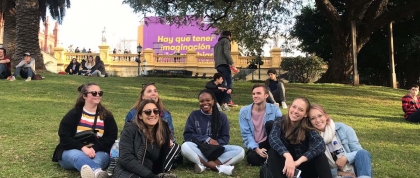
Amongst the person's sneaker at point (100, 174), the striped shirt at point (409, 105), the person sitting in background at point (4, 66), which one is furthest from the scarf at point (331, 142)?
the person sitting in background at point (4, 66)

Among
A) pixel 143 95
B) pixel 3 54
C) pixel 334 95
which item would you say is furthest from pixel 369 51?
pixel 143 95

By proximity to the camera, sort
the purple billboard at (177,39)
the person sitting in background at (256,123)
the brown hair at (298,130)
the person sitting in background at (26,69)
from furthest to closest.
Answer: the purple billboard at (177,39) < the person sitting in background at (26,69) < the person sitting in background at (256,123) < the brown hair at (298,130)

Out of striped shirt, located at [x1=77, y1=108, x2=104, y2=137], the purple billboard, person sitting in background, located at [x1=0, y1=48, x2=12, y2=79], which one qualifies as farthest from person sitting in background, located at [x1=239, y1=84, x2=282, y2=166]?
the purple billboard

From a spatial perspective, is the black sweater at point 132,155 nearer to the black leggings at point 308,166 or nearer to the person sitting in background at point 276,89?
the black leggings at point 308,166

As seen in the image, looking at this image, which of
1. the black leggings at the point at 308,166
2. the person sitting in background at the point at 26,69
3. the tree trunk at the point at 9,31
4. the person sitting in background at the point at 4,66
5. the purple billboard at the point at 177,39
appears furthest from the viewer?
the purple billboard at the point at 177,39

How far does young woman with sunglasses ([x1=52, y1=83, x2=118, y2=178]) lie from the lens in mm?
4164

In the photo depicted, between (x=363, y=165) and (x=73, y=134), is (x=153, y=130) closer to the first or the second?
(x=73, y=134)

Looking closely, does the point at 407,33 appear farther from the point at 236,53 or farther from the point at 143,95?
the point at 143,95

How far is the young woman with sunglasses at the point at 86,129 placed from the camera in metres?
4.16

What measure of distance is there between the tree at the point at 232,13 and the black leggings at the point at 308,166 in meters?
12.8

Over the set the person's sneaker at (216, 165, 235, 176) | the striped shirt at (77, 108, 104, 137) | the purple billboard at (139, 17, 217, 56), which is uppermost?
the purple billboard at (139, 17, 217, 56)

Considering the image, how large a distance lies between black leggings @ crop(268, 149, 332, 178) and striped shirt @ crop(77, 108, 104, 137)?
1.99 meters

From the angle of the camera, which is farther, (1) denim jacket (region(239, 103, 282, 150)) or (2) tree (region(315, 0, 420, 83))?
(2) tree (region(315, 0, 420, 83))

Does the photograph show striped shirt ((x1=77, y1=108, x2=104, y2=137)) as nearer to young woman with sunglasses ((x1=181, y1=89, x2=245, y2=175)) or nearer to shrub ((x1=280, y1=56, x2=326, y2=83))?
young woman with sunglasses ((x1=181, y1=89, x2=245, y2=175))
